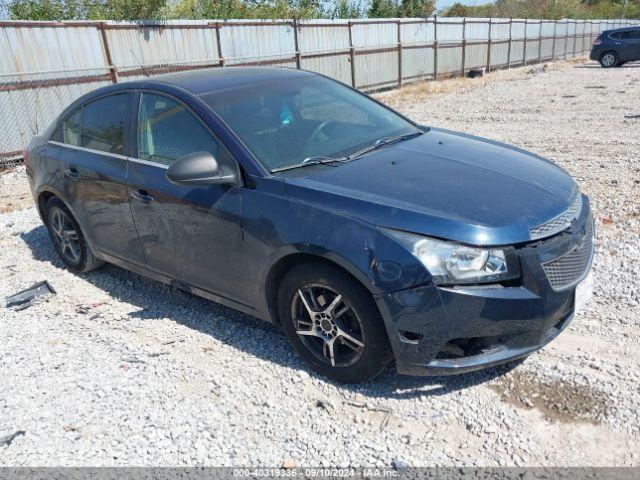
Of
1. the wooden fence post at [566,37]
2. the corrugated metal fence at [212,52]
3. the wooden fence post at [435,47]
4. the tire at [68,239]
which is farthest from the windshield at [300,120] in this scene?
the wooden fence post at [566,37]

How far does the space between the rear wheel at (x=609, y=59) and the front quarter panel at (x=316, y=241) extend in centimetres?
2651

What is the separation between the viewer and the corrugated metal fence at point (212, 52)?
10180 mm

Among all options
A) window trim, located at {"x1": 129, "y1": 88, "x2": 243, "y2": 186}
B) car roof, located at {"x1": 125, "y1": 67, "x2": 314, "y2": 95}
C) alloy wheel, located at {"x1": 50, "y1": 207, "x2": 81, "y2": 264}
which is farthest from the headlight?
alloy wheel, located at {"x1": 50, "y1": 207, "x2": 81, "y2": 264}

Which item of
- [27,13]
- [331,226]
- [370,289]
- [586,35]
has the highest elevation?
[27,13]

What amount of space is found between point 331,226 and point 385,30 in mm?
18417

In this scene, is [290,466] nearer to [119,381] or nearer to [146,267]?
[119,381]

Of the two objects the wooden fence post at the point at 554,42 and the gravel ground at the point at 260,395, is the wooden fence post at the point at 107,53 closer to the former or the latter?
the gravel ground at the point at 260,395

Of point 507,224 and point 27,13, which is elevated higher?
point 27,13

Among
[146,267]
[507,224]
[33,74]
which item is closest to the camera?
[507,224]

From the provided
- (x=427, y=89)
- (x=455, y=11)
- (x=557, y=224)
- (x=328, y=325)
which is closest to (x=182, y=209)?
(x=328, y=325)

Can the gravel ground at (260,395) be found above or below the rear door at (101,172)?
below

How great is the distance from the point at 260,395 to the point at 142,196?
165 cm

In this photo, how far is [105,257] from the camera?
4535 millimetres

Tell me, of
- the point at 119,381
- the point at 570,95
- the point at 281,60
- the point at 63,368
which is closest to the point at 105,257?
the point at 63,368
